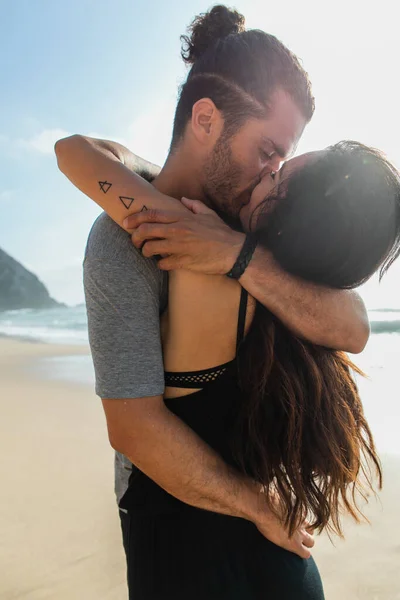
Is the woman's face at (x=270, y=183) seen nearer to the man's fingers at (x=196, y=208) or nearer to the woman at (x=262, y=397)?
the woman at (x=262, y=397)

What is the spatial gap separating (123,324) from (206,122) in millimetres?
844

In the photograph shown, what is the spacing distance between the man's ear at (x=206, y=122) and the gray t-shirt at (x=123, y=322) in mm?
611

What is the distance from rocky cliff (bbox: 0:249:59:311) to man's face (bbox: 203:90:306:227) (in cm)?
4244

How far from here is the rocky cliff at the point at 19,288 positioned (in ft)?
142

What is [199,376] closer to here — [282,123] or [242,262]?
[242,262]

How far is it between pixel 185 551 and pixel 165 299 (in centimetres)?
67

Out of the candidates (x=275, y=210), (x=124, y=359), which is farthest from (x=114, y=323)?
(x=275, y=210)

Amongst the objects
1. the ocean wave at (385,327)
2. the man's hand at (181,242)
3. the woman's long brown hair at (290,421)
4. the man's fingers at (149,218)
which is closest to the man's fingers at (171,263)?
the man's hand at (181,242)

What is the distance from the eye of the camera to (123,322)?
4.34 ft

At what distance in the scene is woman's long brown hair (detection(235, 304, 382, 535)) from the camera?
1.37 metres

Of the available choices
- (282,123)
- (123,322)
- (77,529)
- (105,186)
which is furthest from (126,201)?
(77,529)

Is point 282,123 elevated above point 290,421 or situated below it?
above

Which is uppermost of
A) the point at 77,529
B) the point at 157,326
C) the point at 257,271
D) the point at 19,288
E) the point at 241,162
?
the point at 241,162

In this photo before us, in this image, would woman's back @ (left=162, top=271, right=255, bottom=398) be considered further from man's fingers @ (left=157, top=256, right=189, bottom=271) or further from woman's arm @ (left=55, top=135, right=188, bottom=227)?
woman's arm @ (left=55, top=135, right=188, bottom=227)
